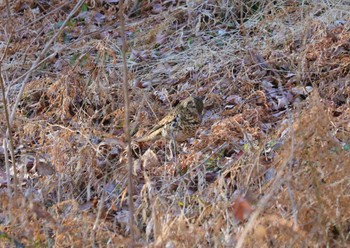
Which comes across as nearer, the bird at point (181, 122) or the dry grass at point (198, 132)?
the dry grass at point (198, 132)

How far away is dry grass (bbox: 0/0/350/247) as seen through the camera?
8.44 feet

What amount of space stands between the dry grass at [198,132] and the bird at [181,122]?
77 mm

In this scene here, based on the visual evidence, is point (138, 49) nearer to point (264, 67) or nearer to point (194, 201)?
point (264, 67)

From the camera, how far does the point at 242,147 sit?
394cm

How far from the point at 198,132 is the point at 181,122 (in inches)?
5.4

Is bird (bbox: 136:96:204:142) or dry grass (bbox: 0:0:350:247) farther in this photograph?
bird (bbox: 136:96:204:142)

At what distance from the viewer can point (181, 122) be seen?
4363mm

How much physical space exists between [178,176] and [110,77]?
170cm

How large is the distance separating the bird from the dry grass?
77mm

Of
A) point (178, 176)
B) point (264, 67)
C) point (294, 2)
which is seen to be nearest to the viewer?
point (178, 176)

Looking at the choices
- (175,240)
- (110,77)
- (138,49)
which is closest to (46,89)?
(110,77)

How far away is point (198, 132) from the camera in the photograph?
431 centimetres

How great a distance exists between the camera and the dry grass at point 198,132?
2.57 metres

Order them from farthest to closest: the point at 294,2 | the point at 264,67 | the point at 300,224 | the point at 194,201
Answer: the point at 294,2
the point at 264,67
the point at 194,201
the point at 300,224
